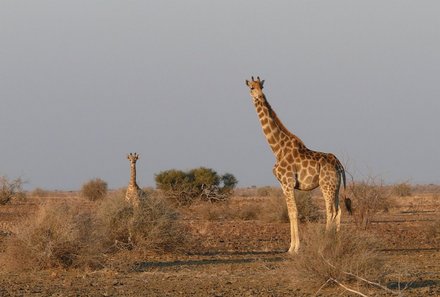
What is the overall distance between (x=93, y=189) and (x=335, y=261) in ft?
152

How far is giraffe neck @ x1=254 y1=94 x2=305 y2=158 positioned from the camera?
21328 millimetres

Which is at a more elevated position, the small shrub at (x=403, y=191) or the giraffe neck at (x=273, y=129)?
the small shrub at (x=403, y=191)

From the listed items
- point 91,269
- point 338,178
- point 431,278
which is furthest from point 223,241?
point 431,278

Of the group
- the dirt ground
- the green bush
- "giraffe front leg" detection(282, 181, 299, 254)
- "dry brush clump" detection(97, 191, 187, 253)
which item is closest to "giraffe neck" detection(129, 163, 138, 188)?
"dry brush clump" detection(97, 191, 187, 253)

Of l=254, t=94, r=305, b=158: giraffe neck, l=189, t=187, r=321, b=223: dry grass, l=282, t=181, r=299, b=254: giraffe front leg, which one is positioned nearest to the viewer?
l=282, t=181, r=299, b=254: giraffe front leg

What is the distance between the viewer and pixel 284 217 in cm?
3316

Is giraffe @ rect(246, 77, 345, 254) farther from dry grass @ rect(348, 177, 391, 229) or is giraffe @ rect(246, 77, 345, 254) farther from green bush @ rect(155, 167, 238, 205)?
green bush @ rect(155, 167, 238, 205)

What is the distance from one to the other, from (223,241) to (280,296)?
10.7 m

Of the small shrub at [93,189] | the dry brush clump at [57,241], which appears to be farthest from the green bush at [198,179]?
the dry brush clump at [57,241]

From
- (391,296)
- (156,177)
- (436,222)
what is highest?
(156,177)

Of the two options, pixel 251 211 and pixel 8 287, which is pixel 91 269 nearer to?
pixel 8 287

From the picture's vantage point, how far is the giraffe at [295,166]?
20.7 metres

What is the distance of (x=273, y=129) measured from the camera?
21.5 m

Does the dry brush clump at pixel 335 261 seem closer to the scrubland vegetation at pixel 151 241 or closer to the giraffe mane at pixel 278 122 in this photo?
the scrubland vegetation at pixel 151 241
